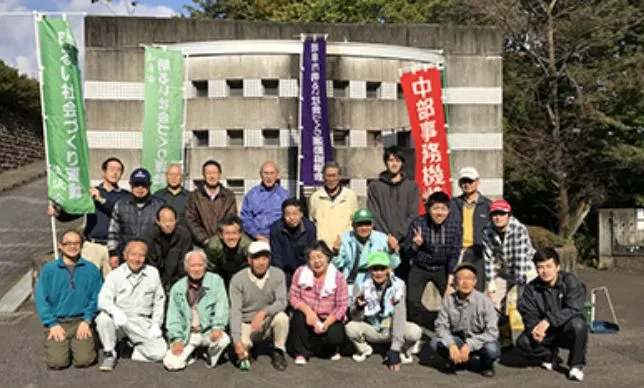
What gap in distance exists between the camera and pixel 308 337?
6.00 metres

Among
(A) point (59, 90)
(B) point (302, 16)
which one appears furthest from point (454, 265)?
(B) point (302, 16)

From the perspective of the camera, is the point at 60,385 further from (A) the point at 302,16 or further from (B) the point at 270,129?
(A) the point at 302,16

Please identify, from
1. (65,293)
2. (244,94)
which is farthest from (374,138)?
(65,293)

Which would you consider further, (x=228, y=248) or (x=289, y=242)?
(x=289, y=242)

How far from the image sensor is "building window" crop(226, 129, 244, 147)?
1250 centimetres

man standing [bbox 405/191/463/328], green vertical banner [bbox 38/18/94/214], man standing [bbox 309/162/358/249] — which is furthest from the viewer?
green vertical banner [bbox 38/18/94/214]

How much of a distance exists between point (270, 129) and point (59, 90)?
456 cm

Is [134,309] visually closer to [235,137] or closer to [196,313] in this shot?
[196,313]

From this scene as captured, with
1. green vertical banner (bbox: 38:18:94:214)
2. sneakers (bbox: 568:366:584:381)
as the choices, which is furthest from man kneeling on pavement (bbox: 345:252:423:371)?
green vertical banner (bbox: 38:18:94:214)

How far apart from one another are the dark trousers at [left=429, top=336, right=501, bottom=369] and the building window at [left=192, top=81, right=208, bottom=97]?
28.3 ft

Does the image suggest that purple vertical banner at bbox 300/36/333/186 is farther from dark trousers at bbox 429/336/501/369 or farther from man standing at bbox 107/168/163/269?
dark trousers at bbox 429/336/501/369

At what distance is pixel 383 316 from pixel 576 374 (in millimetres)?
1853

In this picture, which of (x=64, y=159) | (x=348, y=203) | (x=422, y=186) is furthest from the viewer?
(x=422, y=186)

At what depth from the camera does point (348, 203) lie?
7.04 metres
